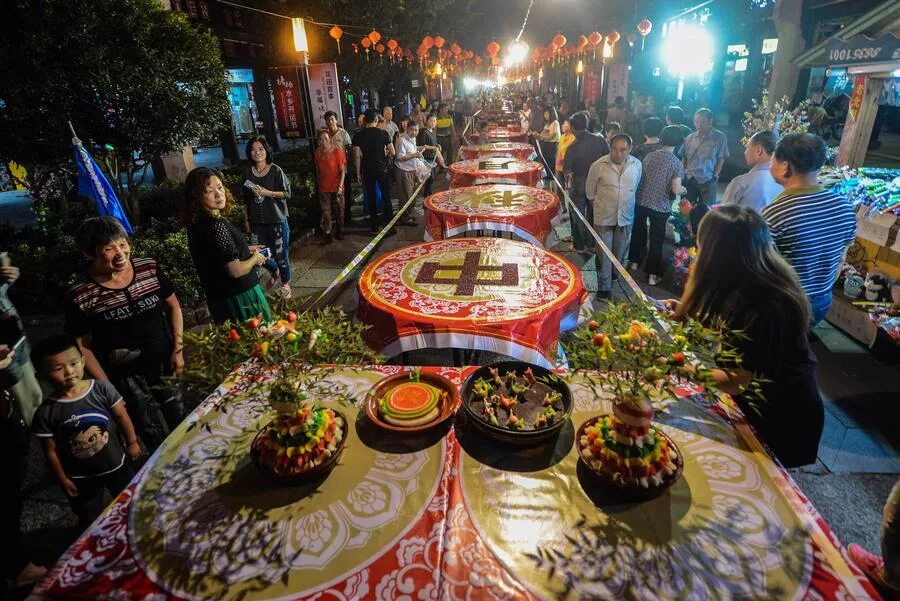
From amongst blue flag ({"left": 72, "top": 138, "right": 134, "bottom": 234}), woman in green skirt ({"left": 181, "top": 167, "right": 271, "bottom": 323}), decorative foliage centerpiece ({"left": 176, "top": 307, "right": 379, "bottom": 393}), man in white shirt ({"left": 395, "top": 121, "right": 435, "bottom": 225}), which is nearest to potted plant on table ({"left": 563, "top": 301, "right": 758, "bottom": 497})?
decorative foliage centerpiece ({"left": 176, "top": 307, "right": 379, "bottom": 393})

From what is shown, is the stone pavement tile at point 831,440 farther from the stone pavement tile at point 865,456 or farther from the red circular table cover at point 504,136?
the red circular table cover at point 504,136

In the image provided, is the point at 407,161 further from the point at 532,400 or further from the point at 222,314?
the point at 532,400

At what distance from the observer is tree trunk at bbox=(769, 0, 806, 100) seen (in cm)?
1194

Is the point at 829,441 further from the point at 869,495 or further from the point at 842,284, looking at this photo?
the point at 842,284

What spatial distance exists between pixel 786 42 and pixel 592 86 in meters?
8.58

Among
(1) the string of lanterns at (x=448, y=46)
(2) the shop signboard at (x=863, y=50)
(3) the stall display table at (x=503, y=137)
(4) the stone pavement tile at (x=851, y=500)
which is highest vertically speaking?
(1) the string of lanterns at (x=448, y=46)

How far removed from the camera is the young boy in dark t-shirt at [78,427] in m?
2.38

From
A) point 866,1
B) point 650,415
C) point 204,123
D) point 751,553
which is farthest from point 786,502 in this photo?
point 866,1

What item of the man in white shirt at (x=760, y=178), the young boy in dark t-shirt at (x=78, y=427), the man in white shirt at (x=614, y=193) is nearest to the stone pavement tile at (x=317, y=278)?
the man in white shirt at (x=614, y=193)

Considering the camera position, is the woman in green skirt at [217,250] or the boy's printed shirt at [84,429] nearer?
the boy's printed shirt at [84,429]

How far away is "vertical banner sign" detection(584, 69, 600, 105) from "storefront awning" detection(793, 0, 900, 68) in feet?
46.0

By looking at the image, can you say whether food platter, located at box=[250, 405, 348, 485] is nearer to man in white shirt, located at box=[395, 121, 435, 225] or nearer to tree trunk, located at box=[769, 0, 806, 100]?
man in white shirt, located at box=[395, 121, 435, 225]

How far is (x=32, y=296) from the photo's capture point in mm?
5559

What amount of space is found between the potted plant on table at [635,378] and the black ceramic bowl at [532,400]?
0.18m
